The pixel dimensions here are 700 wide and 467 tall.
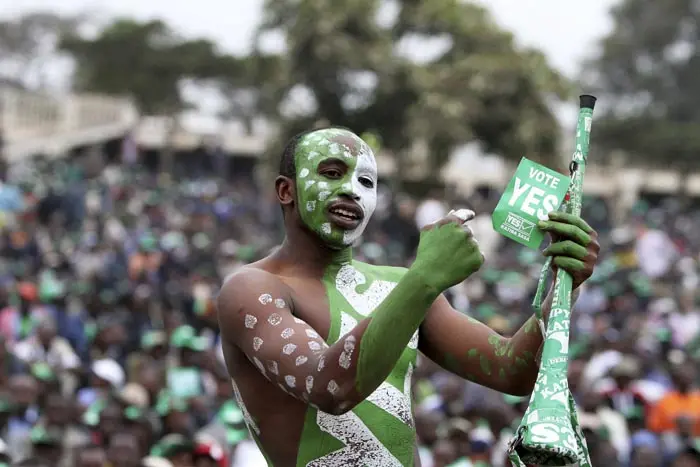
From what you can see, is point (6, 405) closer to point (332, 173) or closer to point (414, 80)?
point (332, 173)

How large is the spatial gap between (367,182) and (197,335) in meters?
8.42

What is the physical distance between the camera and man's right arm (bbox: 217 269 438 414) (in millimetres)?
2771

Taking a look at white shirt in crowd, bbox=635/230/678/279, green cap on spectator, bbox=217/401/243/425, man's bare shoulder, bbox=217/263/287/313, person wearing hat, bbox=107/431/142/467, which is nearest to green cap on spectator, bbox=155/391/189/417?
green cap on spectator, bbox=217/401/243/425

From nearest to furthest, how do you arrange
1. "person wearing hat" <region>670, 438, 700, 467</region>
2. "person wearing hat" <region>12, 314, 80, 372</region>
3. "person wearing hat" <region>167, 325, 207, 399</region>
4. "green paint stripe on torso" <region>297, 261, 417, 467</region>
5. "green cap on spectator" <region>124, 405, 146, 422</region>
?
"green paint stripe on torso" <region>297, 261, 417, 467</region> → "person wearing hat" <region>670, 438, 700, 467</region> → "green cap on spectator" <region>124, 405, 146, 422</region> → "person wearing hat" <region>167, 325, 207, 399</region> → "person wearing hat" <region>12, 314, 80, 372</region>

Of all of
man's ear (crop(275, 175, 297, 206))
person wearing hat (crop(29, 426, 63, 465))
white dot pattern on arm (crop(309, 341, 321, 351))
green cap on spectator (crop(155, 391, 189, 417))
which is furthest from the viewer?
green cap on spectator (crop(155, 391, 189, 417))

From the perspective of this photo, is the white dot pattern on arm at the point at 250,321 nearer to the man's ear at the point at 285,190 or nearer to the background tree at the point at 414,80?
the man's ear at the point at 285,190

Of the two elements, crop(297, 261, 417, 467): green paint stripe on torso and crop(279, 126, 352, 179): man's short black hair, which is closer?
crop(297, 261, 417, 467): green paint stripe on torso

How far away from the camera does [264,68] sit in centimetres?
2481

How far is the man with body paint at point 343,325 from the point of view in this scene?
9.18ft

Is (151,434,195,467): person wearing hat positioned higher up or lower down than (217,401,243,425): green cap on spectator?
higher up

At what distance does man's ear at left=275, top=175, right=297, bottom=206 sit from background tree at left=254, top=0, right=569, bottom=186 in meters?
19.0

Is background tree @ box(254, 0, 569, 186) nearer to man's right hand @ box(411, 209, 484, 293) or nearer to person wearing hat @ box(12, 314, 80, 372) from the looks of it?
person wearing hat @ box(12, 314, 80, 372)

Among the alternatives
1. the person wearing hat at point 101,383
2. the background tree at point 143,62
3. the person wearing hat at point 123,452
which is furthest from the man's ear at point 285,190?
the background tree at point 143,62

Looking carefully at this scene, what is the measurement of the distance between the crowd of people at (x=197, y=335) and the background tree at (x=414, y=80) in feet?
11.0
